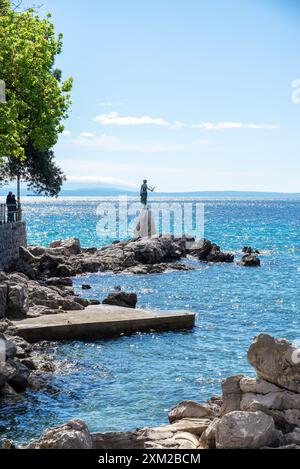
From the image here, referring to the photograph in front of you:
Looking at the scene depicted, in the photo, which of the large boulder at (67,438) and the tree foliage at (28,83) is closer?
the large boulder at (67,438)

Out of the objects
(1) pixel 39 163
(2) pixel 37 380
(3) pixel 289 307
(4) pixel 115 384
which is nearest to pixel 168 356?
(4) pixel 115 384

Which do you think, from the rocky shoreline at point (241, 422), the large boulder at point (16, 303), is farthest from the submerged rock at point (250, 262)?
the rocky shoreline at point (241, 422)

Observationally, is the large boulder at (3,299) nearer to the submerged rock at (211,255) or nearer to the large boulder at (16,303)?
the large boulder at (16,303)

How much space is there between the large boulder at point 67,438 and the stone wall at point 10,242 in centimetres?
2564

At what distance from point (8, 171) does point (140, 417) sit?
37198 mm

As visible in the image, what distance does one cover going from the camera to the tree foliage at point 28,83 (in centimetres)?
2697

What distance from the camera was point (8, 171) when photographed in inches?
2000

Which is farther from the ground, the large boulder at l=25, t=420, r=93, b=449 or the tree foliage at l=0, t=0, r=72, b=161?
the tree foliage at l=0, t=0, r=72, b=161

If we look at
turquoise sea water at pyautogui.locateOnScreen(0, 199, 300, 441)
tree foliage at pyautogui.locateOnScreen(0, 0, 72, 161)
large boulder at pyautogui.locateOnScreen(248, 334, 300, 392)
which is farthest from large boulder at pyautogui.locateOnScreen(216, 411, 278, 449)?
tree foliage at pyautogui.locateOnScreen(0, 0, 72, 161)

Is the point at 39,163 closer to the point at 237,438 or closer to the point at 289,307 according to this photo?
the point at 289,307

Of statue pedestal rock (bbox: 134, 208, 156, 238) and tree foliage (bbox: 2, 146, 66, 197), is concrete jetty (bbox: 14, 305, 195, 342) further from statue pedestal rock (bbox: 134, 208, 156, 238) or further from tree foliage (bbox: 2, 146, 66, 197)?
statue pedestal rock (bbox: 134, 208, 156, 238)

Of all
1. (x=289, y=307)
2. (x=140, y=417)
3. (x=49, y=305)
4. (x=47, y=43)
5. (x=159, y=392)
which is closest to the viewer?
(x=140, y=417)

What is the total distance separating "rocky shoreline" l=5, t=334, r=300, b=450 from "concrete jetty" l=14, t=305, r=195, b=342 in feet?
32.6

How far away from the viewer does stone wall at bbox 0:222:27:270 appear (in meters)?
36.9
